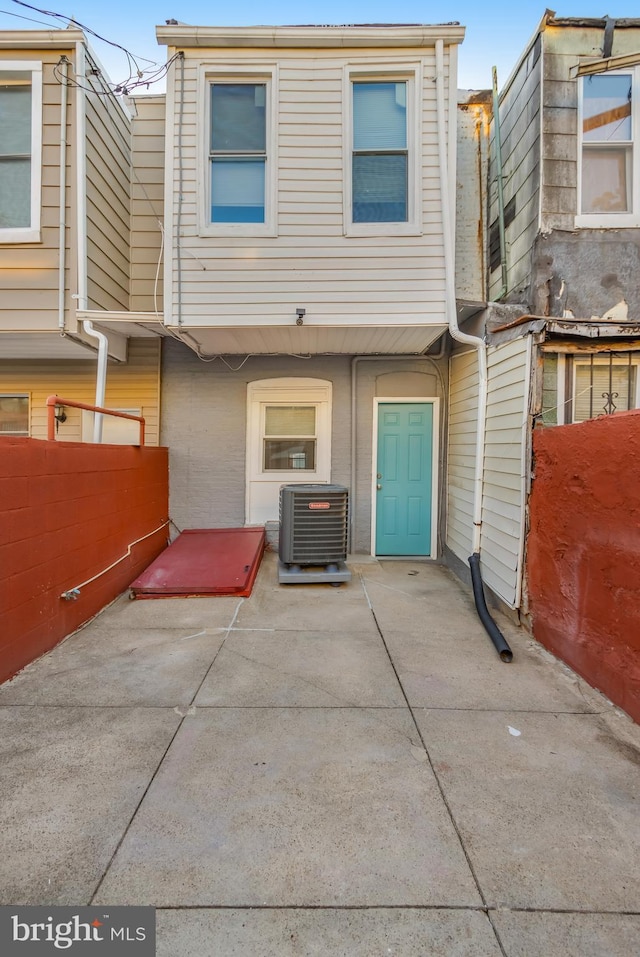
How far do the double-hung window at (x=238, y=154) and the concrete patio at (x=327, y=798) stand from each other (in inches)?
171

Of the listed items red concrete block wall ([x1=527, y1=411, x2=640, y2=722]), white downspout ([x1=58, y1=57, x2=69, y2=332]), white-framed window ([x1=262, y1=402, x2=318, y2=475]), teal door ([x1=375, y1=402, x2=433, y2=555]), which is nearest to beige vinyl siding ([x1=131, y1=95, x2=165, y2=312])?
white downspout ([x1=58, y1=57, x2=69, y2=332])

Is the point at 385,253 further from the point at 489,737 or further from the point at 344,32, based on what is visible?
the point at 489,737

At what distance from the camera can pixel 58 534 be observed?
368 cm

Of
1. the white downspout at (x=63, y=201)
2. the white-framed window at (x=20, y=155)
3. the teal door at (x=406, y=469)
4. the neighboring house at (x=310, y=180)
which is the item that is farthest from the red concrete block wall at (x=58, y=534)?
the teal door at (x=406, y=469)

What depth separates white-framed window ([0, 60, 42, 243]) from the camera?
193 inches

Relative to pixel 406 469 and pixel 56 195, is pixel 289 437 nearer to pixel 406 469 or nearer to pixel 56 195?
pixel 406 469

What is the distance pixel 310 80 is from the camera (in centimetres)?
490

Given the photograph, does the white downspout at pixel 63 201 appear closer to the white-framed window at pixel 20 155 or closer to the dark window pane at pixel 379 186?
the white-framed window at pixel 20 155

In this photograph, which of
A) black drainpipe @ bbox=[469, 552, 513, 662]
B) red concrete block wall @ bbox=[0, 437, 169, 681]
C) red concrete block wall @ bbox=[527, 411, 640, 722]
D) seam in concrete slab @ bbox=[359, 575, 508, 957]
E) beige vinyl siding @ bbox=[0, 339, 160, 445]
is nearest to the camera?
seam in concrete slab @ bbox=[359, 575, 508, 957]

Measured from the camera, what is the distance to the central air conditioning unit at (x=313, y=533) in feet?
16.9

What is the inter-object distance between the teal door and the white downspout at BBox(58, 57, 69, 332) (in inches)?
152

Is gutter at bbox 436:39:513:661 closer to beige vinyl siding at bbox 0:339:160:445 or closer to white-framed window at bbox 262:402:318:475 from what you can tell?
white-framed window at bbox 262:402:318:475

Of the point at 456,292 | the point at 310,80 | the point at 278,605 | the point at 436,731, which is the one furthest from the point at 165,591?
the point at 310,80

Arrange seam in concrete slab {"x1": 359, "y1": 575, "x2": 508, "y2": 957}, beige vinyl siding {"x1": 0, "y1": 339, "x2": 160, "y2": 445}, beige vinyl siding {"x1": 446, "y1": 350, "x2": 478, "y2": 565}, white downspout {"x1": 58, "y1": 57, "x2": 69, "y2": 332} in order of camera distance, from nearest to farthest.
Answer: seam in concrete slab {"x1": 359, "y1": 575, "x2": 508, "y2": 957} → white downspout {"x1": 58, "y1": 57, "x2": 69, "y2": 332} → beige vinyl siding {"x1": 446, "y1": 350, "x2": 478, "y2": 565} → beige vinyl siding {"x1": 0, "y1": 339, "x2": 160, "y2": 445}
